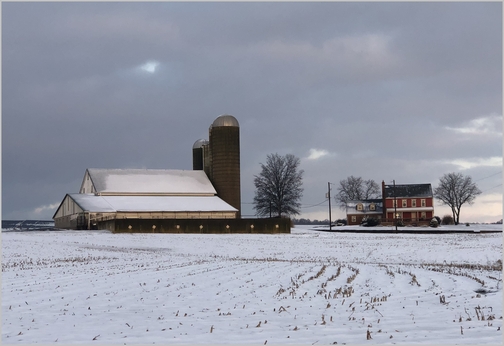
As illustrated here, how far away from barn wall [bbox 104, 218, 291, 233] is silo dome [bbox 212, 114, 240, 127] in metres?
19.0

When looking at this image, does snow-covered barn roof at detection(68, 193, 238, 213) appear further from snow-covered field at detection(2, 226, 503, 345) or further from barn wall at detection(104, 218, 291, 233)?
snow-covered field at detection(2, 226, 503, 345)

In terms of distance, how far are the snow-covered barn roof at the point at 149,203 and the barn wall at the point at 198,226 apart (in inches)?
230

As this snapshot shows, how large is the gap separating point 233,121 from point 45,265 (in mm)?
56492

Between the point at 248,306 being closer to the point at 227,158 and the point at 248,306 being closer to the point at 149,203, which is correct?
the point at 149,203

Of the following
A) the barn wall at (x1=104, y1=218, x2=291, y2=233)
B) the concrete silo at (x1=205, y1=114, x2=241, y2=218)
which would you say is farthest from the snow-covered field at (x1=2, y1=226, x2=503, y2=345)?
the concrete silo at (x1=205, y1=114, x2=241, y2=218)

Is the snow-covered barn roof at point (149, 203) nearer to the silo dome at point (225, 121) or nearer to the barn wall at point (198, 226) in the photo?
the barn wall at point (198, 226)

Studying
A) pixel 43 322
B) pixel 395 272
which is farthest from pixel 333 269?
pixel 43 322

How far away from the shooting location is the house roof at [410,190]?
96.4m

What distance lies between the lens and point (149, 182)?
7469 cm

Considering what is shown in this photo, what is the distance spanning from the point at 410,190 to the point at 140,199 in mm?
46751

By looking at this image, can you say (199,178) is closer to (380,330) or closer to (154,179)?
(154,179)

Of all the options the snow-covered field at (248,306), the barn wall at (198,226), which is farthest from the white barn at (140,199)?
the snow-covered field at (248,306)

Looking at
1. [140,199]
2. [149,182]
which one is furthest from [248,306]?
[149,182]

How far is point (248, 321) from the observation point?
9969 mm
